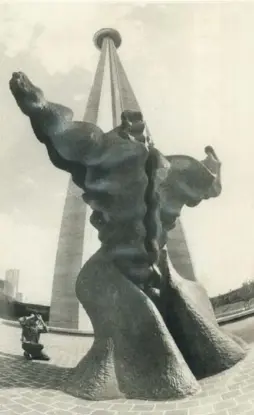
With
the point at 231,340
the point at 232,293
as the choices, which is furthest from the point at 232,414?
the point at 232,293

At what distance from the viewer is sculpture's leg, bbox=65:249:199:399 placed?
178cm

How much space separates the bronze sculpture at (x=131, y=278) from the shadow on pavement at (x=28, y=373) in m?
0.07

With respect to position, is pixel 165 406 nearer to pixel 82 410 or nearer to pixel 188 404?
pixel 188 404

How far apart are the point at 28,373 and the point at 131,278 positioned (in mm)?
585

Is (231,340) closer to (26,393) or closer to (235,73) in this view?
(26,393)

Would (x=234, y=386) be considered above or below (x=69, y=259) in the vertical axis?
below

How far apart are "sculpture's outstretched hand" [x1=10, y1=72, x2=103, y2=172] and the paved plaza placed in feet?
2.67

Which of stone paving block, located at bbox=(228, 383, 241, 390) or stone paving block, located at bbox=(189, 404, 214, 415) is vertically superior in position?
stone paving block, located at bbox=(228, 383, 241, 390)

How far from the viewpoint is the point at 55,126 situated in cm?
190

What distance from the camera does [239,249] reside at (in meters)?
2.08

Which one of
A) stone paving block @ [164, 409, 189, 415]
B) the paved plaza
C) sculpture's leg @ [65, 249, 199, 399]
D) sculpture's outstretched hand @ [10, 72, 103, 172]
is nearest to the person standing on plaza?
the paved plaza

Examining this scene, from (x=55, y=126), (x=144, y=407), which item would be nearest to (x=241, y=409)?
(x=144, y=407)

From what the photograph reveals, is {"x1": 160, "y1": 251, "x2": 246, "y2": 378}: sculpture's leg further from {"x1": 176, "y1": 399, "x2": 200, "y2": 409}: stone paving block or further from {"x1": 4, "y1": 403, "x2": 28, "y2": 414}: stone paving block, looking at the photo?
{"x1": 4, "y1": 403, "x2": 28, "y2": 414}: stone paving block

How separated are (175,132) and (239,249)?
25.5 inches
